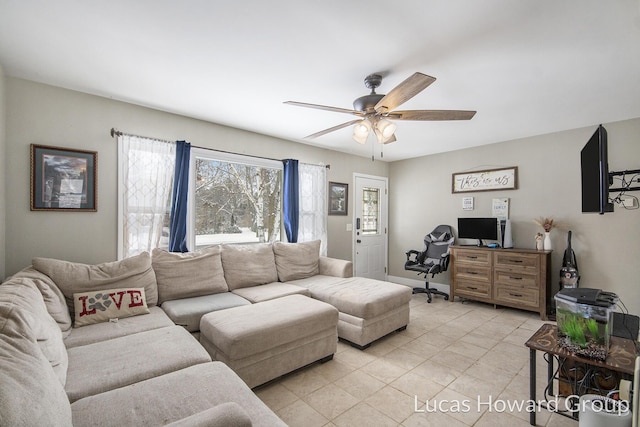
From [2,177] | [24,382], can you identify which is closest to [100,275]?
[2,177]

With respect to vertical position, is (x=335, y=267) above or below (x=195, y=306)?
above

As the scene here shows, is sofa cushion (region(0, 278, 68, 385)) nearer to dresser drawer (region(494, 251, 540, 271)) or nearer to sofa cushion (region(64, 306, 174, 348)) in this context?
sofa cushion (region(64, 306, 174, 348))

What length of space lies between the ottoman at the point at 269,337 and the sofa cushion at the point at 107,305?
590mm

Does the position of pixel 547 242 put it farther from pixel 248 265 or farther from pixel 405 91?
pixel 248 265

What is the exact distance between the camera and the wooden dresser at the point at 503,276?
363 cm

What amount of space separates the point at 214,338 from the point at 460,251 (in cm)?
369

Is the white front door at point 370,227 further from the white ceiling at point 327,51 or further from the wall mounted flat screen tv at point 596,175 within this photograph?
the wall mounted flat screen tv at point 596,175

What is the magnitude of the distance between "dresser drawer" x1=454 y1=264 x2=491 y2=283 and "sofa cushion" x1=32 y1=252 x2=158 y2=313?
13.2 ft

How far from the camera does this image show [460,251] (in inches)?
170

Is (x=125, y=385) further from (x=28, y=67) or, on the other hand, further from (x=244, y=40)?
(x=28, y=67)

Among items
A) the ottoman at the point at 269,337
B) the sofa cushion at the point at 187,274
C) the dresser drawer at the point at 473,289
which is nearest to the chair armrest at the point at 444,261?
the dresser drawer at the point at 473,289

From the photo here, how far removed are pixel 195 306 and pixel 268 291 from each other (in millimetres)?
772

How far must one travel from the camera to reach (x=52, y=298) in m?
1.98

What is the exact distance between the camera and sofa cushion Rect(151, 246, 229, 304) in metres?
2.75
